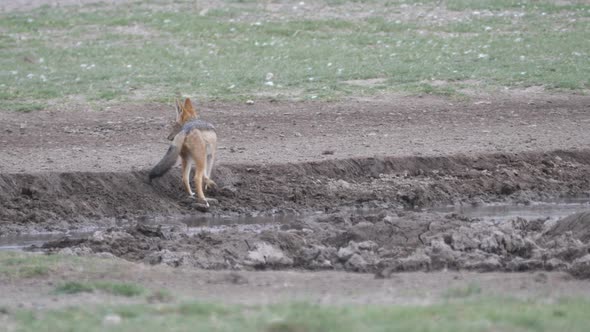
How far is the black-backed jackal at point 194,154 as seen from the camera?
1139 cm

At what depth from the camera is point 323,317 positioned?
5.97m

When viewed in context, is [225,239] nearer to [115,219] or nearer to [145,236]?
[145,236]

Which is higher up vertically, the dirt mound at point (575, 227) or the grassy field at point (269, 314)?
the grassy field at point (269, 314)

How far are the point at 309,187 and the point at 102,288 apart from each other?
511 cm

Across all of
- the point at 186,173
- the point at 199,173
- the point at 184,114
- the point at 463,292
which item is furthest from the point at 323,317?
the point at 184,114

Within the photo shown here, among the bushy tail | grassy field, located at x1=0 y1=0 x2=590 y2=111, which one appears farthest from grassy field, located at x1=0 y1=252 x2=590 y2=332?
grassy field, located at x1=0 y1=0 x2=590 y2=111

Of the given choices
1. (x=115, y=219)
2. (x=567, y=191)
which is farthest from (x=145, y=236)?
(x=567, y=191)

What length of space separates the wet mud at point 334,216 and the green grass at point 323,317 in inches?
63.9

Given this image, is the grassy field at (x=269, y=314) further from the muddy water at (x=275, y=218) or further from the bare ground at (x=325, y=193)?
the muddy water at (x=275, y=218)

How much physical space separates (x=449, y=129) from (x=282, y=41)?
560 cm

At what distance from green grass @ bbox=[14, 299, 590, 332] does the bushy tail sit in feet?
15.7

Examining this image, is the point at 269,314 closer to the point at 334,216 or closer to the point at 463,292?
the point at 463,292

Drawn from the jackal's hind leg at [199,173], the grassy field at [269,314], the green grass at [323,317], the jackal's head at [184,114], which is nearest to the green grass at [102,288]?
the grassy field at [269,314]

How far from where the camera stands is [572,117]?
14.8m
